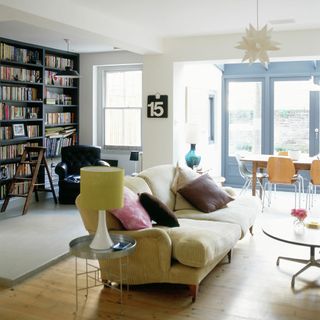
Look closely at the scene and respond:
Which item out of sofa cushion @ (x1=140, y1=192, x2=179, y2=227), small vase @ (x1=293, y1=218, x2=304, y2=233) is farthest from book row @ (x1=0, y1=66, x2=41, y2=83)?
small vase @ (x1=293, y1=218, x2=304, y2=233)

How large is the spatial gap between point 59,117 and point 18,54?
1401 millimetres

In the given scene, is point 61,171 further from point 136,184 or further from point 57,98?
point 136,184

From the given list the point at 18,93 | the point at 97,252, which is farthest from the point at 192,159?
the point at 97,252

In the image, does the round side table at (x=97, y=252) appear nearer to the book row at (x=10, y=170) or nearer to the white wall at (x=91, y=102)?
the book row at (x=10, y=170)

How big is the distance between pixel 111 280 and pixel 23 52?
471 cm

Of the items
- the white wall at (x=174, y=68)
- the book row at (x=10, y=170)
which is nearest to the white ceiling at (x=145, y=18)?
the white wall at (x=174, y=68)

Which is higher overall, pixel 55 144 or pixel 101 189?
pixel 55 144

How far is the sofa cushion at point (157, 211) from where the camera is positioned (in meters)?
3.89

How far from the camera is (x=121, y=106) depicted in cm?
820

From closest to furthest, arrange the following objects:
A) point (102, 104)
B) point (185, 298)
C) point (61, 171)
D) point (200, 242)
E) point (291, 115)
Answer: point (200, 242)
point (185, 298)
point (61, 171)
point (102, 104)
point (291, 115)

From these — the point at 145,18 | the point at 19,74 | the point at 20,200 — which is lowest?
the point at 20,200

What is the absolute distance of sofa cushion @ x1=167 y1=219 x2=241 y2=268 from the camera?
3.37 meters

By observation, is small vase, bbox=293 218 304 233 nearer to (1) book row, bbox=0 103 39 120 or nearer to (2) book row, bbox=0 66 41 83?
(1) book row, bbox=0 103 39 120

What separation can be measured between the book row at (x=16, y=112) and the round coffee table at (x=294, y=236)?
4395mm
